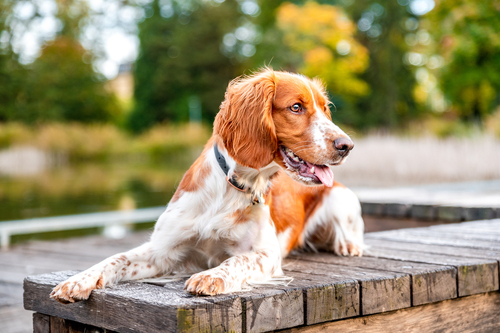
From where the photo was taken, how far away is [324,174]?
2176 mm

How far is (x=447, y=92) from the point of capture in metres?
22.9

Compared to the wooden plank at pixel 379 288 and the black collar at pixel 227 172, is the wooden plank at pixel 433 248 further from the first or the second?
the black collar at pixel 227 172

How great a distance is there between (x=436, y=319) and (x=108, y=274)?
136 cm

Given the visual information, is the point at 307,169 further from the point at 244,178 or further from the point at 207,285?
the point at 207,285

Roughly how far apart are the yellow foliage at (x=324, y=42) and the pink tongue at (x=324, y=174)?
22779 mm

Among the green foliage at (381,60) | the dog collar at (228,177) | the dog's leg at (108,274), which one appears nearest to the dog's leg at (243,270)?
the dog collar at (228,177)

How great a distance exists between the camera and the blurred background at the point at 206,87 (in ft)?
37.7

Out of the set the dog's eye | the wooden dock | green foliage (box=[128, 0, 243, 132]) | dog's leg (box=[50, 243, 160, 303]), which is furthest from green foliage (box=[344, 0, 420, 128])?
dog's leg (box=[50, 243, 160, 303])

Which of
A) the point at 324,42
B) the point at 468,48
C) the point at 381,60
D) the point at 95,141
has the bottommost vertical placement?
the point at 95,141

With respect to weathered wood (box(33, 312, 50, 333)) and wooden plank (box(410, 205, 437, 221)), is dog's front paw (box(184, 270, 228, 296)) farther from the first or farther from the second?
wooden plank (box(410, 205, 437, 221))

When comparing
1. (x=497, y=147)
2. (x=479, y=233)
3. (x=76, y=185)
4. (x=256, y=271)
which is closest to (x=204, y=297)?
(x=256, y=271)

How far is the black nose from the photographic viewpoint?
2094 mm

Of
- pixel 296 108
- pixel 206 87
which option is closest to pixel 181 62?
pixel 206 87

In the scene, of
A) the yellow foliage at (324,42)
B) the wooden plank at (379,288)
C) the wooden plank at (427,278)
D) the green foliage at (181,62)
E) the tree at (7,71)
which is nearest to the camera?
the wooden plank at (379,288)
